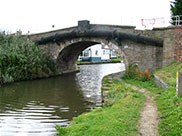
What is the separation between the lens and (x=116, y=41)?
58.0ft

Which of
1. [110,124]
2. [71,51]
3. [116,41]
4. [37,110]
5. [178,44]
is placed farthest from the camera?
[71,51]

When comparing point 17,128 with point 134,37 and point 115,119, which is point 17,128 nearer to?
point 115,119

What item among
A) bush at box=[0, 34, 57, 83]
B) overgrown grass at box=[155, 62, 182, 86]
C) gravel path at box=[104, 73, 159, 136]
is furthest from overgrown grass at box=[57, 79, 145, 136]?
bush at box=[0, 34, 57, 83]

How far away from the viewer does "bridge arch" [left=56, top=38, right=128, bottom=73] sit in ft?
63.9

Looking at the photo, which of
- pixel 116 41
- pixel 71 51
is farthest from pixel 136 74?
pixel 71 51

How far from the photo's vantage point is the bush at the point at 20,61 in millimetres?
17139

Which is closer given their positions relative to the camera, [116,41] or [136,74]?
[136,74]

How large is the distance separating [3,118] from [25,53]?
11614mm

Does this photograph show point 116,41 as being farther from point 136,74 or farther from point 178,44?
point 178,44

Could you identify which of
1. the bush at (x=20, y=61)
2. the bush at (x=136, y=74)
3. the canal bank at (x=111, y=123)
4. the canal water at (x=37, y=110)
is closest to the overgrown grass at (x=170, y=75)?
the bush at (x=136, y=74)

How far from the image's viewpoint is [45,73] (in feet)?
67.2

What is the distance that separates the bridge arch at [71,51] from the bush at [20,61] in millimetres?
2125

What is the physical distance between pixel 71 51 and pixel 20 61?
7501 millimetres

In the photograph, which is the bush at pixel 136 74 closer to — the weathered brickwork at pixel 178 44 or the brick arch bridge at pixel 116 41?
the brick arch bridge at pixel 116 41
